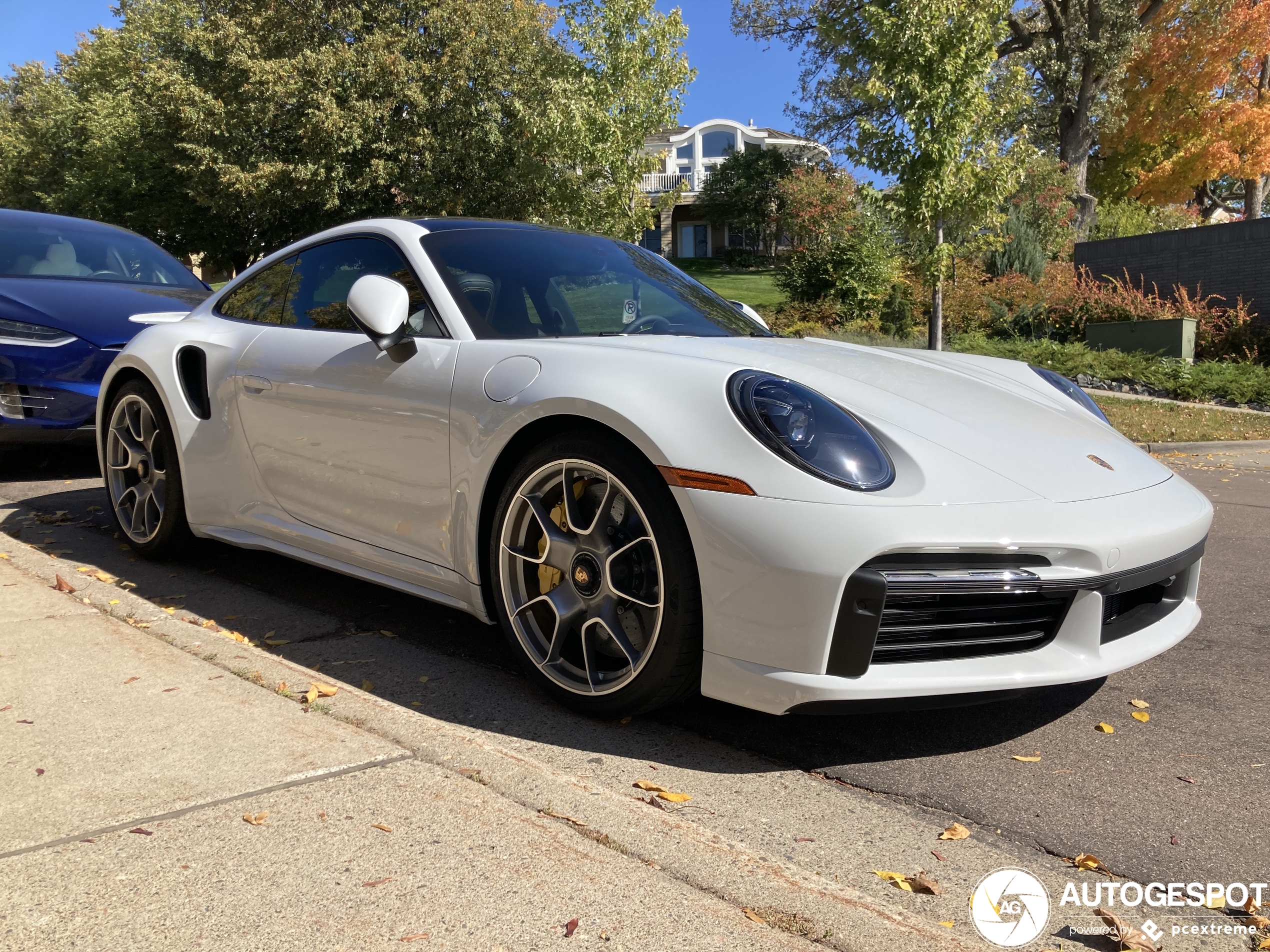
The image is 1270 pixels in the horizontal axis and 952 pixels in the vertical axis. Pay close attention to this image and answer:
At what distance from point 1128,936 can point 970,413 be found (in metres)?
1.44

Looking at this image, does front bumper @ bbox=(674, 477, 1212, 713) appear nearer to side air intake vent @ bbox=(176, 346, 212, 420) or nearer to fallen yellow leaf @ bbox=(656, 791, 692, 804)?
fallen yellow leaf @ bbox=(656, 791, 692, 804)

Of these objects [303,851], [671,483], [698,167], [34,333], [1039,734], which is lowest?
[1039,734]

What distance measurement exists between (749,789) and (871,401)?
3.39 ft

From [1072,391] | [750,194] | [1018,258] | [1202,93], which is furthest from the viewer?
[750,194]

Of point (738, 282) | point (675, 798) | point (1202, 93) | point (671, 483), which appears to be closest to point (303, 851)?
point (675, 798)

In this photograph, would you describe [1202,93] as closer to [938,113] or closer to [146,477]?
[938,113]

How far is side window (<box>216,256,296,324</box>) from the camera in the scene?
3.97 metres

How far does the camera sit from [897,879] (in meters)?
2.04

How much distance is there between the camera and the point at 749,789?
246 cm

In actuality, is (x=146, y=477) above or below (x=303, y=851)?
above

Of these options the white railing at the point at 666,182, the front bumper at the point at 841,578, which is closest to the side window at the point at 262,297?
the front bumper at the point at 841,578

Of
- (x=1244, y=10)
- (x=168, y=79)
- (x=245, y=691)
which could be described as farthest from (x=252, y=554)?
(x=1244, y=10)

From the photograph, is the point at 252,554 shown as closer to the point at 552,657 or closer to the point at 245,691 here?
the point at 245,691

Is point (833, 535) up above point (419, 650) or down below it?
above
